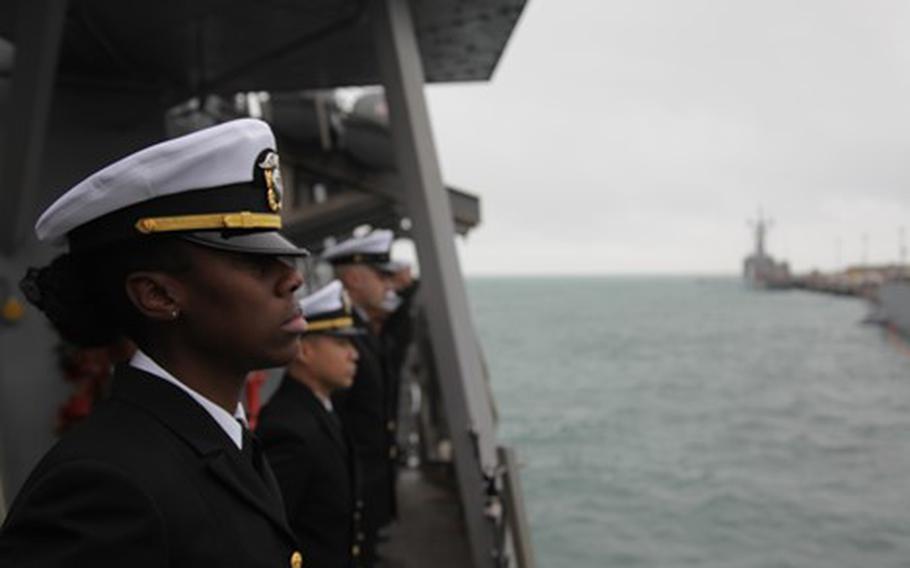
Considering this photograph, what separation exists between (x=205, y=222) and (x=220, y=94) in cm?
571

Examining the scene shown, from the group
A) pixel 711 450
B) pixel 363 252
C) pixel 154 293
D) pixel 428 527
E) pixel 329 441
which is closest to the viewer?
pixel 154 293

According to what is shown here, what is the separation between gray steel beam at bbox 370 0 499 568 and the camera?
4609 millimetres

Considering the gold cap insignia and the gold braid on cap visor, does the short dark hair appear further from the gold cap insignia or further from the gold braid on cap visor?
the gold cap insignia

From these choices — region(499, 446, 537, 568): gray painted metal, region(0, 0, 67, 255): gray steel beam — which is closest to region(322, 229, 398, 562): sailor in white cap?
region(499, 446, 537, 568): gray painted metal

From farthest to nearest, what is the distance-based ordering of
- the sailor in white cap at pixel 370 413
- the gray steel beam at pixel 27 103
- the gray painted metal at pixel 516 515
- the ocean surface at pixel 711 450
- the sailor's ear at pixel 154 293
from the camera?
the ocean surface at pixel 711 450
the sailor in white cap at pixel 370 413
the gray painted metal at pixel 516 515
the gray steel beam at pixel 27 103
the sailor's ear at pixel 154 293

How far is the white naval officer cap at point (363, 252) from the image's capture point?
5191 millimetres

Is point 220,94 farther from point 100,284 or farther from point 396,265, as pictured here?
point 100,284

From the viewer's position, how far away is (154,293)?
4.44ft

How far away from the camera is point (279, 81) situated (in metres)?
6.39

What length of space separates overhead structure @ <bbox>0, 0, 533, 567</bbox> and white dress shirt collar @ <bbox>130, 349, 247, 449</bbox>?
2.93m

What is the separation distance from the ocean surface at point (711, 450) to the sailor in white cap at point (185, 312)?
12.1 meters

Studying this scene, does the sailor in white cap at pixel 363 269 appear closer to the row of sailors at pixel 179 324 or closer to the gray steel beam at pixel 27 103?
the gray steel beam at pixel 27 103

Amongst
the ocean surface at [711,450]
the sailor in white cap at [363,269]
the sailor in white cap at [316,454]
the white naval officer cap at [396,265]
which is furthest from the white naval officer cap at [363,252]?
the ocean surface at [711,450]

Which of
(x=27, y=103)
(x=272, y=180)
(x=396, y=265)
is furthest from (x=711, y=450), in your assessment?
(x=272, y=180)
